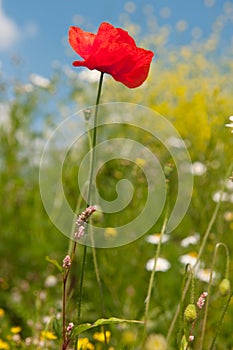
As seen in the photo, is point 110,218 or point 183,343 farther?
point 110,218

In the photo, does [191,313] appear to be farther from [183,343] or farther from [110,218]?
[110,218]

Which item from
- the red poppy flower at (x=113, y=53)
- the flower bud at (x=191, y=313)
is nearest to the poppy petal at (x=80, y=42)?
the red poppy flower at (x=113, y=53)

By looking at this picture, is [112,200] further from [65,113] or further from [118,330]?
[65,113]

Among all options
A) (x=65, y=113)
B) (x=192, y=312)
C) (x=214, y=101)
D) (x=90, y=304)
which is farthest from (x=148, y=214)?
(x=192, y=312)

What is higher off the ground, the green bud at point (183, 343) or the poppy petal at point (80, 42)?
the poppy petal at point (80, 42)

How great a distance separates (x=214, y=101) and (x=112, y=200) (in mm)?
560

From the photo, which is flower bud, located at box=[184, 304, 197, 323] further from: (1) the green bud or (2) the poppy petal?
(2) the poppy petal

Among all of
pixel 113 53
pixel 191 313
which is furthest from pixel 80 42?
pixel 191 313

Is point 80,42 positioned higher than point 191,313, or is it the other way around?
point 80,42

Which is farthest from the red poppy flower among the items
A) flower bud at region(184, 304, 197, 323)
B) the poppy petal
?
flower bud at region(184, 304, 197, 323)

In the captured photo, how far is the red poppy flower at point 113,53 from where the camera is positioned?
0.73m

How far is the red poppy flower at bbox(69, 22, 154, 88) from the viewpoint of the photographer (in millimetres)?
726

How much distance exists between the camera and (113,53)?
727 millimetres

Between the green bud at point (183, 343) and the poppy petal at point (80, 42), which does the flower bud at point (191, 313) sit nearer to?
the green bud at point (183, 343)
